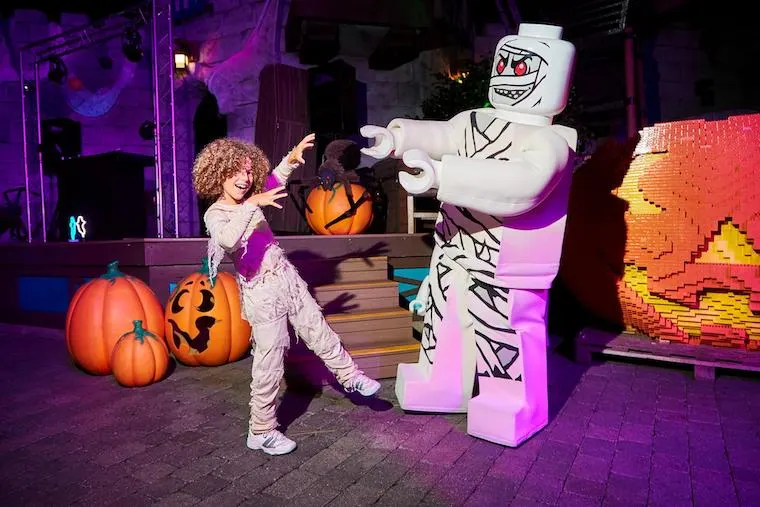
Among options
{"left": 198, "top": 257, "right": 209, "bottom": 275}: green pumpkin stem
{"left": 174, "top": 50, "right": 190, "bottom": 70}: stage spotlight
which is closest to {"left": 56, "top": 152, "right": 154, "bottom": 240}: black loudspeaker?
{"left": 174, "top": 50, "right": 190, "bottom": 70}: stage spotlight

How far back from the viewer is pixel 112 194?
8.03 metres

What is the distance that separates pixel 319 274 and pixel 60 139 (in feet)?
26.6

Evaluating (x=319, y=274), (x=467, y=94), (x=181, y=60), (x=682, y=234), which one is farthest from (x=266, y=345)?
(x=181, y=60)

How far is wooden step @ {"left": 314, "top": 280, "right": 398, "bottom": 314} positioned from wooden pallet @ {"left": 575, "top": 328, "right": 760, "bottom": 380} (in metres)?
1.51

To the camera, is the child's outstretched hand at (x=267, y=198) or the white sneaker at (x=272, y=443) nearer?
the child's outstretched hand at (x=267, y=198)

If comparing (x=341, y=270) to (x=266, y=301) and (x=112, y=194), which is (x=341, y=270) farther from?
(x=112, y=194)

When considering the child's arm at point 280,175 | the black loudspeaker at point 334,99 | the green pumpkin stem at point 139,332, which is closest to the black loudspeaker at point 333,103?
the black loudspeaker at point 334,99

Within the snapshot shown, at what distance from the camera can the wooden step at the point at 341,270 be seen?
4051 millimetres

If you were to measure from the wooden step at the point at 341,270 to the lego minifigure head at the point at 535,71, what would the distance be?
6.68 ft

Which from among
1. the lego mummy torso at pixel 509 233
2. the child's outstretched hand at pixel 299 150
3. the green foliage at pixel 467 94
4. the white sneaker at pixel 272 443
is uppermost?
the green foliage at pixel 467 94

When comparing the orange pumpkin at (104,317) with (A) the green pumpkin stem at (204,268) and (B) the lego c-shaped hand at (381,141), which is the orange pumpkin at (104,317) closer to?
(A) the green pumpkin stem at (204,268)

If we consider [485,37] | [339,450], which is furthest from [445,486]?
Answer: [485,37]

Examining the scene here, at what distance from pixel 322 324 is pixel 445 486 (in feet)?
3.62

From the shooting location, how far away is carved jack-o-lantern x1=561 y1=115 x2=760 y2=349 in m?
3.21
